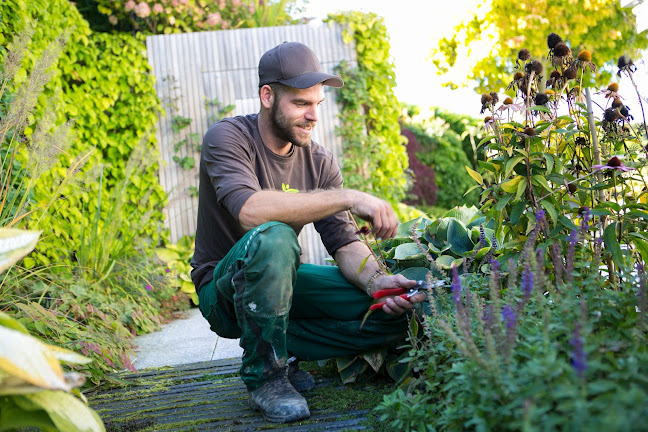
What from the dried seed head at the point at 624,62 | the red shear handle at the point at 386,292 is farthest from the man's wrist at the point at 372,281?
the dried seed head at the point at 624,62

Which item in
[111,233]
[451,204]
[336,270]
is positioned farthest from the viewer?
[451,204]

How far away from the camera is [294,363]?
8.11ft

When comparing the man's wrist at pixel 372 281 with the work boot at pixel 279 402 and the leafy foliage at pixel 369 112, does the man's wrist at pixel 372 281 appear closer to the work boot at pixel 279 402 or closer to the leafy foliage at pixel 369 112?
the work boot at pixel 279 402

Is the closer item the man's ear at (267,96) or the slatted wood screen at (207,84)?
the man's ear at (267,96)

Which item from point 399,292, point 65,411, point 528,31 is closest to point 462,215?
point 399,292

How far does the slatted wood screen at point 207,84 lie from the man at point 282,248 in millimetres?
3221

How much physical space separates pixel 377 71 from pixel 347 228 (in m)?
3.78

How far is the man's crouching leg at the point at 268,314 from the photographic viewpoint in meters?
2.00

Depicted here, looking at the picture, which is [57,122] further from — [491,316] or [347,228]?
[491,316]

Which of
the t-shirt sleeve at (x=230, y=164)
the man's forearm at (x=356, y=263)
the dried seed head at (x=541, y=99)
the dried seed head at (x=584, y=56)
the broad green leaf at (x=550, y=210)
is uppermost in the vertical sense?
the dried seed head at (x=584, y=56)

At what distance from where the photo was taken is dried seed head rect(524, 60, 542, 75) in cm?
212

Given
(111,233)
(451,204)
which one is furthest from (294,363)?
(451,204)

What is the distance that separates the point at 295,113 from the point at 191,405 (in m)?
1.26

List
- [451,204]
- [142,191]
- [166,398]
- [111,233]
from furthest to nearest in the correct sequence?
[451,204] < [142,191] < [111,233] < [166,398]
